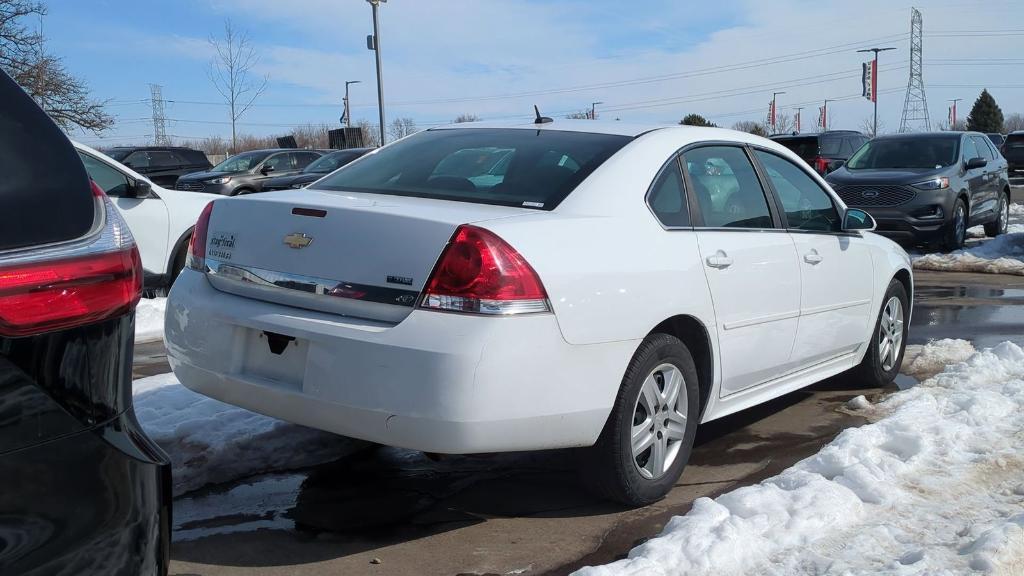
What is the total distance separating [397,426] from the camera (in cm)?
330

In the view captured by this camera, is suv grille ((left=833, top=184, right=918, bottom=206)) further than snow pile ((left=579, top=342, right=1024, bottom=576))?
Yes

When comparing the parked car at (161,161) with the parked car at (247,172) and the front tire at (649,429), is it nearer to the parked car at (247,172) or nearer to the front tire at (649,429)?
the parked car at (247,172)

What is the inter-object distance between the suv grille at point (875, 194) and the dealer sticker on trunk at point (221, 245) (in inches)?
449

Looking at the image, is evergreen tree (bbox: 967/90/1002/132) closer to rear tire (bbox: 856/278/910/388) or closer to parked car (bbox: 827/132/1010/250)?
parked car (bbox: 827/132/1010/250)

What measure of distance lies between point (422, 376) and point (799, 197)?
2.82 metres

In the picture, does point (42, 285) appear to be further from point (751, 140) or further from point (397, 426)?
point (751, 140)

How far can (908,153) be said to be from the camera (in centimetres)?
1477

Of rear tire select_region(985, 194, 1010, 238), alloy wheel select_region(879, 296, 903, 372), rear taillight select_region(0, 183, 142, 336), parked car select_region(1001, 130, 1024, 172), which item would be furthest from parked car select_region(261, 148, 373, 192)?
parked car select_region(1001, 130, 1024, 172)

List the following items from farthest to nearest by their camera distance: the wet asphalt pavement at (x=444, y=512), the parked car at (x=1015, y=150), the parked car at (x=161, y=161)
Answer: the parked car at (x=1015, y=150)
the parked car at (x=161, y=161)
the wet asphalt pavement at (x=444, y=512)

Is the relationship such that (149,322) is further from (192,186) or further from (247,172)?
(247,172)

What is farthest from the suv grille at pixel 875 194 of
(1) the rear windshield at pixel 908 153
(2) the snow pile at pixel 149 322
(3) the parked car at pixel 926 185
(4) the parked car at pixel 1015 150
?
(4) the parked car at pixel 1015 150

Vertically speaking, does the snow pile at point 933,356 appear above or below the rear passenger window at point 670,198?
below

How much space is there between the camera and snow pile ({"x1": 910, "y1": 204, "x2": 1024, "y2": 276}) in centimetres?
1161

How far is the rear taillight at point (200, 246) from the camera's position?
12.9 ft
